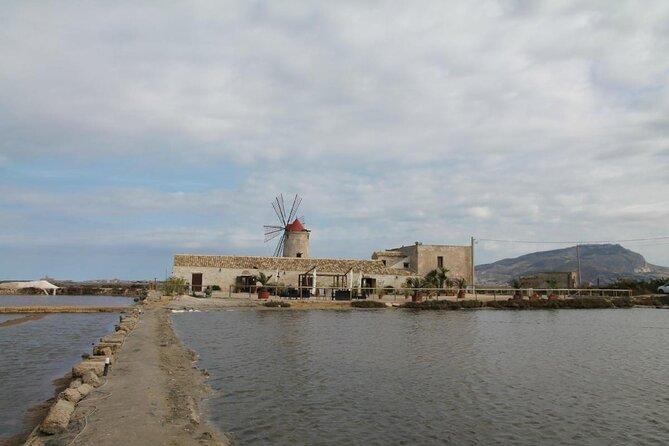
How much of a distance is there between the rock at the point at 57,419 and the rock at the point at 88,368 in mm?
2179

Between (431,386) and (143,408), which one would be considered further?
(431,386)

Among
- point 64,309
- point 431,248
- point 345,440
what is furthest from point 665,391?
point 431,248

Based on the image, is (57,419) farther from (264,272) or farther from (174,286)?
(264,272)

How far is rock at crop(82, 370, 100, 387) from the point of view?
27.8 feet

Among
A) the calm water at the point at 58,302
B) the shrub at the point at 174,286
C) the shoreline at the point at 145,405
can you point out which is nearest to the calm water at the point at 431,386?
the shoreline at the point at 145,405

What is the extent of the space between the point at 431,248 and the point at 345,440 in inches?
1517

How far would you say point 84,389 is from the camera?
7977mm

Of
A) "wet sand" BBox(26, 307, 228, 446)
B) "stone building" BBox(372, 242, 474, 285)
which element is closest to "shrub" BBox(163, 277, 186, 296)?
"stone building" BBox(372, 242, 474, 285)

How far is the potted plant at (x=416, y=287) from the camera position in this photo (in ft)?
115

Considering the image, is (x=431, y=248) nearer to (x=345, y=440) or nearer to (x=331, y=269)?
(x=331, y=269)

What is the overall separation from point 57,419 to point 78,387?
1.74 metres

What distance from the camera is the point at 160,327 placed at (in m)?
18.3

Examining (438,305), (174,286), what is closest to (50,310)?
(174,286)

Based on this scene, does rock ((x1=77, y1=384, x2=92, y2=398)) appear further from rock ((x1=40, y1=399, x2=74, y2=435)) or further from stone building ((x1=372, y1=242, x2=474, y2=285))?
stone building ((x1=372, y1=242, x2=474, y2=285))
